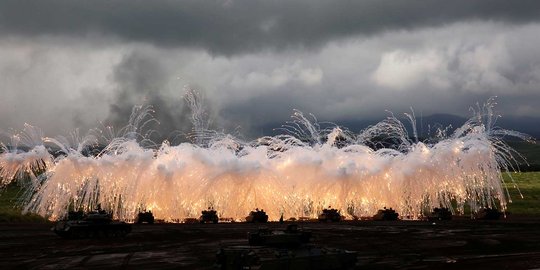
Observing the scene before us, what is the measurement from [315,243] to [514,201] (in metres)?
63.0

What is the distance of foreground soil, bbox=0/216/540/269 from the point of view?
28.4 m

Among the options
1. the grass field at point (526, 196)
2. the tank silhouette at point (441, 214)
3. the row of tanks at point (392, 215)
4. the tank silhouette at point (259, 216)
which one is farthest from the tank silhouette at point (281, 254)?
the grass field at point (526, 196)

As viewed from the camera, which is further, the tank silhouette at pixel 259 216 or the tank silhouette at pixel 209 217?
the tank silhouette at pixel 209 217

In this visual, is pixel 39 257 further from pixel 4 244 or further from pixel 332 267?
pixel 332 267

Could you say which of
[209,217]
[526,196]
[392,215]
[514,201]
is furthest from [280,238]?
[526,196]

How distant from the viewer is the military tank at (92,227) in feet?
145

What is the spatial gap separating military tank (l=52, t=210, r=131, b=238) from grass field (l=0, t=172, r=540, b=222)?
2519cm

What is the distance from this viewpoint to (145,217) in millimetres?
62125

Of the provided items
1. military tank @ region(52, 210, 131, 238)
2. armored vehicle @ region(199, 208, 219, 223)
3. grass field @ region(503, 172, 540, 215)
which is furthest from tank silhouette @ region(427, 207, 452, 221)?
military tank @ region(52, 210, 131, 238)

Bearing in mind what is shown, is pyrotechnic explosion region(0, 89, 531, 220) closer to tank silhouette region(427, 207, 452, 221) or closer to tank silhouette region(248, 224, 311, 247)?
tank silhouette region(427, 207, 452, 221)

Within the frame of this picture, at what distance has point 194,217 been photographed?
226 feet

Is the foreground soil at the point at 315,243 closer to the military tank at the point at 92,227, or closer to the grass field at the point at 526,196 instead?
the military tank at the point at 92,227

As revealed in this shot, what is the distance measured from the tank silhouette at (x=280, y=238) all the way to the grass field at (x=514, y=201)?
167 ft

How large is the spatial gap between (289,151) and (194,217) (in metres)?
15.1
